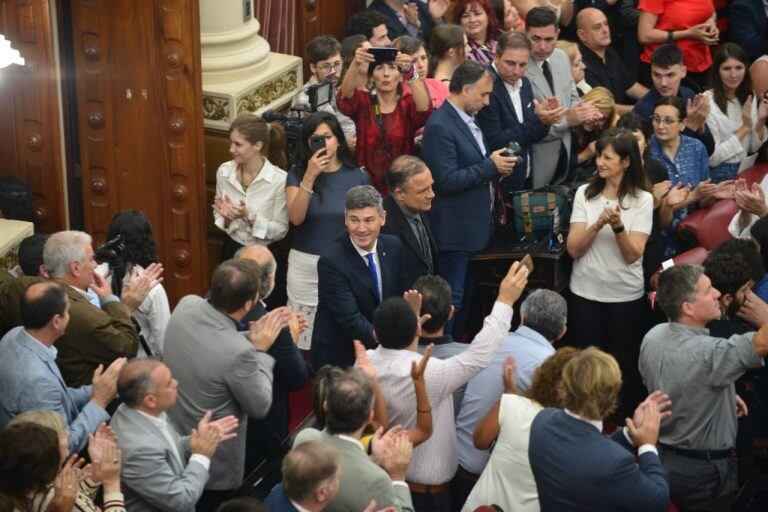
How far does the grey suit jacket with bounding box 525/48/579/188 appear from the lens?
7.23m

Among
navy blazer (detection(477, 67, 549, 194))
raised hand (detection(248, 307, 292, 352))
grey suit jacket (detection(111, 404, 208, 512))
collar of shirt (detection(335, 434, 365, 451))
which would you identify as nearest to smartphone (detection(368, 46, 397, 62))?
navy blazer (detection(477, 67, 549, 194))

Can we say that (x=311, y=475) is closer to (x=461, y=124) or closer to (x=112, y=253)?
(x=112, y=253)

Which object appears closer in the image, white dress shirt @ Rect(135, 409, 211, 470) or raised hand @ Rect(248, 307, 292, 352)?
white dress shirt @ Rect(135, 409, 211, 470)

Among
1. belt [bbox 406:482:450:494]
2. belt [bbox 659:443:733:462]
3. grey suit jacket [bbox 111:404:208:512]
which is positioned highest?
grey suit jacket [bbox 111:404:208:512]

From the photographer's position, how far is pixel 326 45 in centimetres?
730

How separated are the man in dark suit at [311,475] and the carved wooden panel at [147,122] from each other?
10.6ft

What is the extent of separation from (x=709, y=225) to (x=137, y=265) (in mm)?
3034

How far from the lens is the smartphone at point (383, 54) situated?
6.66 meters

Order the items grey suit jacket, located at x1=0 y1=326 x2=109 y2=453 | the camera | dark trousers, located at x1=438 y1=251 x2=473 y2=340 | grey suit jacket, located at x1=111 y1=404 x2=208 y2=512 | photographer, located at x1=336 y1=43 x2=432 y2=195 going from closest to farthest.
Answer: grey suit jacket, located at x1=111 y1=404 x2=208 y2=512 → grey suit jacket, located at x1=0 y1=326 x2=109 y2=453 → the camera → dark trousers, located at x1=438 y1=251 x2=473 y2=340 → photographer, located at x1=336 y1=43 x2=432 y2=195

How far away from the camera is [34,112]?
6625mm

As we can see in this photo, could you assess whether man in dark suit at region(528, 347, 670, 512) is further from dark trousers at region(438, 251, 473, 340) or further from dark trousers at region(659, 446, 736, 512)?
dark trousers at region(438, 251, 473, 340)

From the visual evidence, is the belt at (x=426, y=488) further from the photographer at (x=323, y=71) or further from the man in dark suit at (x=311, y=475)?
the photographer at (x=323, y=71)

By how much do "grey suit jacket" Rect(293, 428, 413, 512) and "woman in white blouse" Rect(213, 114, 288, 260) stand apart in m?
2.40

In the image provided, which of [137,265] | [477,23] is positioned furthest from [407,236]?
[477,23]
